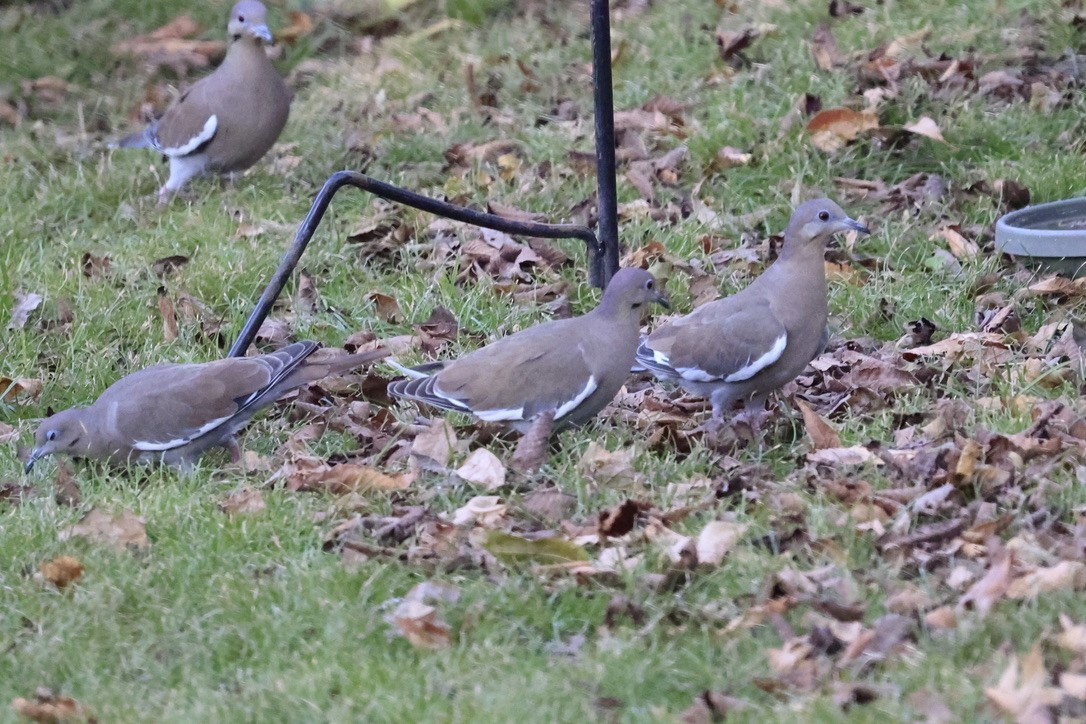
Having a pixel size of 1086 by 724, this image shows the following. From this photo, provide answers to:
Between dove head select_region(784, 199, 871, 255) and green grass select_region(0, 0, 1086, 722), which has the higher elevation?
dove head select_region(784, 199, 871, 255)

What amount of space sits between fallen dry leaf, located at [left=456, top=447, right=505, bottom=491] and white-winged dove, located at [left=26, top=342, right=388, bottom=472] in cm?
72

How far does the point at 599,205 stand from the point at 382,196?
910 millimetres

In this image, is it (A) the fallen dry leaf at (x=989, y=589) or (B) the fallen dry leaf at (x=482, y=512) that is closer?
(A) the fallen dry leaf at (x=989, y=589)

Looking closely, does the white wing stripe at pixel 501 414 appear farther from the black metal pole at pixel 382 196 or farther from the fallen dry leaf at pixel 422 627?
the fallen dry leaf at pixel 422 627

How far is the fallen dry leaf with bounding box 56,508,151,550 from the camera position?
15.2 ft

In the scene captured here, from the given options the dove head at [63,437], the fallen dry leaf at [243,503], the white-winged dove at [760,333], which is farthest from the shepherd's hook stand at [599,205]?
the fallen dry leaf at [243,503]

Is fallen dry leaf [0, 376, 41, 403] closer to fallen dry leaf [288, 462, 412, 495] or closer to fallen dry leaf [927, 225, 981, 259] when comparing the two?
fallen dry leaf [288, 462, 412, 495]

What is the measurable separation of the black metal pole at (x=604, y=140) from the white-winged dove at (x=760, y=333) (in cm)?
86

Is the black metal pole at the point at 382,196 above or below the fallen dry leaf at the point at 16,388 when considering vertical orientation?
above

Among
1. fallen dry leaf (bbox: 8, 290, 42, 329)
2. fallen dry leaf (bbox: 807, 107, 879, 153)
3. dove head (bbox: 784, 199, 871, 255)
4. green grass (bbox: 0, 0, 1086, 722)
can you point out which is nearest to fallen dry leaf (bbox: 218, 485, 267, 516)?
green grass (bbox: 0, 0, 1086, 722)

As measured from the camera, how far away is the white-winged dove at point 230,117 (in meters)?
7.96

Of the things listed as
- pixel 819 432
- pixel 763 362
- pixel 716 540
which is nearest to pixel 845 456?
pixel 819 432

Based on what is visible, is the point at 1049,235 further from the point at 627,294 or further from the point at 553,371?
the point at 553,371

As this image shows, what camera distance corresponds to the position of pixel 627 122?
7977 mm
